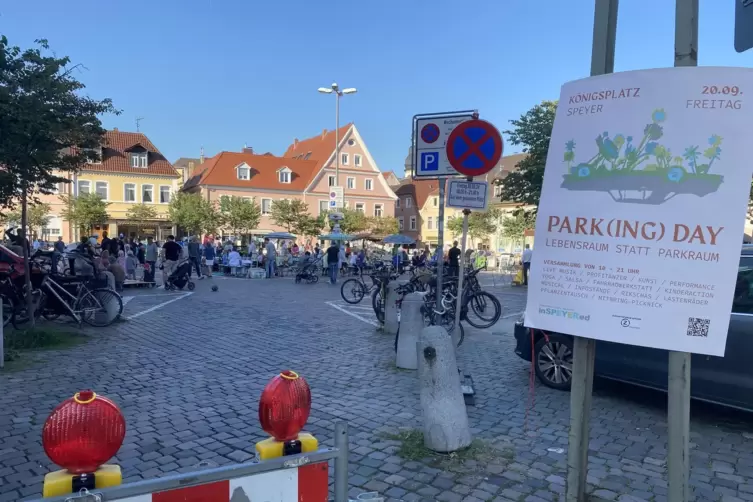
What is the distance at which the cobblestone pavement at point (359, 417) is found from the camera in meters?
3.88

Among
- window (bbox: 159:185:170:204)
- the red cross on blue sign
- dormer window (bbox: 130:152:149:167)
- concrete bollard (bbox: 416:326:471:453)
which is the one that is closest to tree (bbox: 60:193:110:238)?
window (bbox: 159:185:170:204)

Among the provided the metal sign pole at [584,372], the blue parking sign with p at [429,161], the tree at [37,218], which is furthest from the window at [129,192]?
the metal sign pole at [584,372]

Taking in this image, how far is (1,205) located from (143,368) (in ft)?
15.8

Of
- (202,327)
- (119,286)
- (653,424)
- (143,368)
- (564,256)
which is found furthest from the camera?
(119,286)

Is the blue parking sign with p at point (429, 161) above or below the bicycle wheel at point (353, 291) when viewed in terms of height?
above

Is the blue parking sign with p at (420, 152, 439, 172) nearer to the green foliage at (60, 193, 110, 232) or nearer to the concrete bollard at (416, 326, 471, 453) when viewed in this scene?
the concrete bollard at (416, 326, 471, 453)

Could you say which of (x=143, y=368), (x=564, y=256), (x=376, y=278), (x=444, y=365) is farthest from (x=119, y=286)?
(x=564, y=256)

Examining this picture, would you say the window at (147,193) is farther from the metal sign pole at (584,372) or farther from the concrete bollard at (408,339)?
the metal sign pole at (584,372)

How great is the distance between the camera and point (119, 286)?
14406 mm

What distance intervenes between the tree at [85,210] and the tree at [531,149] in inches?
1464

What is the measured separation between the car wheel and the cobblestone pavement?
0.20 m

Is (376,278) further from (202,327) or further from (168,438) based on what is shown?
(168,438)

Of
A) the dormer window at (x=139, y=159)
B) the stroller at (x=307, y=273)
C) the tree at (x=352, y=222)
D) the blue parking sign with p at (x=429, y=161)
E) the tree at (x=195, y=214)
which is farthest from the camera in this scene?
the tree at (x=352, y=222)

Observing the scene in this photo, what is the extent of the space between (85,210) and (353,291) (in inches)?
1562
